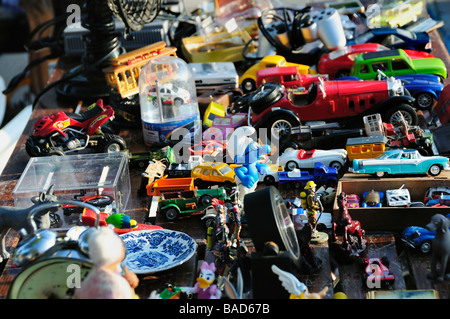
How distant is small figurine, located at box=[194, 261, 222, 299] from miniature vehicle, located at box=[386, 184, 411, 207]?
135 cm

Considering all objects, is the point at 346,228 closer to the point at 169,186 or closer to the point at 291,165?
the point at 291,165

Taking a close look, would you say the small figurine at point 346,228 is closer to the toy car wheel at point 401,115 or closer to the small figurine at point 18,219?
the toy car wheel at point 401,115

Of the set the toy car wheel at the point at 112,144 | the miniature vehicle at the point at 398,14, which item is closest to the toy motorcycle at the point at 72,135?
the toy car wheel at the point at 112,144

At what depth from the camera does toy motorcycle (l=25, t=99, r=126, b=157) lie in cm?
556

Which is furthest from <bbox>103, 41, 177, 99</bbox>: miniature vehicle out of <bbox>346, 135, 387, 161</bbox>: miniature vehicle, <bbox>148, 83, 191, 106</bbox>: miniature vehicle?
<bbox>346, 135, 387, 161</bbox>: miniature vehicle

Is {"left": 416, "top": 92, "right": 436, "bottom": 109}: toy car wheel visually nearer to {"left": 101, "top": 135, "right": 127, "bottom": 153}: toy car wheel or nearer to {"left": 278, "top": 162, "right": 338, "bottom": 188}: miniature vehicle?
{"left": 278, "top": 162, "right": 338, "bottom": 188}: miniature vehicle

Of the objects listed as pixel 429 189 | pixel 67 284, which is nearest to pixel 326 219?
pixel 429 189

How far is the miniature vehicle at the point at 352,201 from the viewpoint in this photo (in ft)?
15.0

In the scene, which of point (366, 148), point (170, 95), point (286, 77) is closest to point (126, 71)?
point (170, 95)

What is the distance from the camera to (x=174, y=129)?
5.67 m

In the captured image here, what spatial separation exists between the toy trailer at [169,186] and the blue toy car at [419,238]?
1.50m

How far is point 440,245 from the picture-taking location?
386 cm

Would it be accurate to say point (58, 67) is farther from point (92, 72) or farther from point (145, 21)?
point (145, 21)

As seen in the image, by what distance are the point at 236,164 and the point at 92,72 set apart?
2180 millimetres
